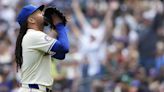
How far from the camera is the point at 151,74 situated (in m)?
13.6

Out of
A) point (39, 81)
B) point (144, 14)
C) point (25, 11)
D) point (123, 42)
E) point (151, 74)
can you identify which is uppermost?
point (144, 14)

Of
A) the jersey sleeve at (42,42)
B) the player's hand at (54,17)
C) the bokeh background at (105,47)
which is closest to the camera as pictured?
the jersey sleeve at (42,42)

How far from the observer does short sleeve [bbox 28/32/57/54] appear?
21.8 feet

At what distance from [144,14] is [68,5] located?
1.97 metres

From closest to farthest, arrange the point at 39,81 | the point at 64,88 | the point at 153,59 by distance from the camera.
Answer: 1. the point at 39,81
2. the point at 64,88
3. the point at 153,59

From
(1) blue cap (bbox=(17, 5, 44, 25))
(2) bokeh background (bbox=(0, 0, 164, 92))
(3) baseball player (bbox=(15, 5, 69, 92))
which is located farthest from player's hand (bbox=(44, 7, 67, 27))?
(2) bokeh background (bbox=(0, 0, 164, 92))

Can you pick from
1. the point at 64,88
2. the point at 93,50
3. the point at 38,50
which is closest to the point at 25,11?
the point at 38,50

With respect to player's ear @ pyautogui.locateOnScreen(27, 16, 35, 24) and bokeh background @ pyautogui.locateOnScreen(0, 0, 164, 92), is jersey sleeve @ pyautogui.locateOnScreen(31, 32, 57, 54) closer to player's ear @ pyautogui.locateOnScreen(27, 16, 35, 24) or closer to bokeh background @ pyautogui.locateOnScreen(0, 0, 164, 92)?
player's ear @ pyautogui.locateOnScreen(27, 16, 35, 24)

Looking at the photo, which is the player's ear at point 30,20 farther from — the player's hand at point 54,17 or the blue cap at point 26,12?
the player's hand at point 54,17

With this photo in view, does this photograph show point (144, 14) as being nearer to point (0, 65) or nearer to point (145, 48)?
point (145, 48)

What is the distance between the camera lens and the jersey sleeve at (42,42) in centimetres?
665

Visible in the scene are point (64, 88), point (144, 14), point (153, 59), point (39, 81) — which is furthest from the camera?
point (144, 14)

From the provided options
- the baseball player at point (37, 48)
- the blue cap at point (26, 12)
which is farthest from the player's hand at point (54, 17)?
the blue cap at point (26, 12)

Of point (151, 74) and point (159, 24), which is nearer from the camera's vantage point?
point (151, 74)
